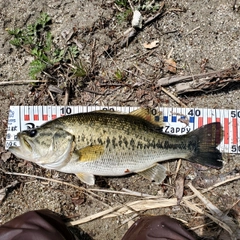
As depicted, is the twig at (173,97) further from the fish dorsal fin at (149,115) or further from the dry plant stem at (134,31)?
the dry plant stem at (134,31)

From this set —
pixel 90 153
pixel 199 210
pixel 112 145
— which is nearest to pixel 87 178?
pixel 90 153

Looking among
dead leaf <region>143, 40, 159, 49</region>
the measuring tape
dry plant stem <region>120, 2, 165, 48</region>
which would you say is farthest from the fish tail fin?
dry plant stem <region>120, 2, 165, 48</region>

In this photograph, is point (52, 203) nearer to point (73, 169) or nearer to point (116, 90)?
point (73, 169)

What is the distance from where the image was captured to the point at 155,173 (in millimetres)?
4387

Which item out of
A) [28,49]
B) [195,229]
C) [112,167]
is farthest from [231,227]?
[28,49]

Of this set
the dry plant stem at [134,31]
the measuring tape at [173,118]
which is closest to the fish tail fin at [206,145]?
the measuring tape at [173,118]

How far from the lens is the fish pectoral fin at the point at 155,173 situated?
172 inches

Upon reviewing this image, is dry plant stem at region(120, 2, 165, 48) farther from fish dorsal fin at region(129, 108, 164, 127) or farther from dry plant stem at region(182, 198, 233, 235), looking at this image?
dry plant stem at region(182, 198, 233, 235)

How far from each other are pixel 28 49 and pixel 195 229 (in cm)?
309

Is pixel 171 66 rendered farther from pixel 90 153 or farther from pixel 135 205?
pixel 135 205

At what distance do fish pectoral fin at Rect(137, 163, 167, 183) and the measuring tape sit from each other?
46 cm

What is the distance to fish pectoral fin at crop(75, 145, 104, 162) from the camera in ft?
13.2

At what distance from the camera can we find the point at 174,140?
4.26 metres

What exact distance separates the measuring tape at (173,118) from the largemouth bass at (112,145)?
0.52 feet
